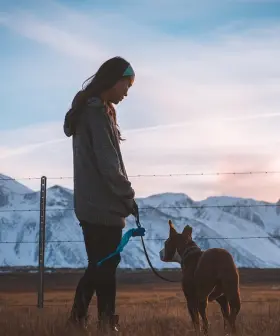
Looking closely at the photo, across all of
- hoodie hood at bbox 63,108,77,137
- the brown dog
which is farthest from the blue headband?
the brown dog

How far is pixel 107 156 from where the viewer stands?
5.57 metres

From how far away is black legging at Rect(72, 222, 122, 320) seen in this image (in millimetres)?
5691

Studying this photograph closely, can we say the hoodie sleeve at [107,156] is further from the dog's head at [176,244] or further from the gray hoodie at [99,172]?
the dog's head at [176,244]

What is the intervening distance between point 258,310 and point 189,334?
10.1ft

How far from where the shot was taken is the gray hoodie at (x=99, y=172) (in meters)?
5.58

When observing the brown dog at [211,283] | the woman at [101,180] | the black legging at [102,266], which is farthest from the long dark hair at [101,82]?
the brown dog at [211,283]

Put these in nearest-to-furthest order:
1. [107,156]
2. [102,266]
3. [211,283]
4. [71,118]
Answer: [107,156], [102,266], [71,118], [211,283]

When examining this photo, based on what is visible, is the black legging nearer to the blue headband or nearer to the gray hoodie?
the gray hoodie

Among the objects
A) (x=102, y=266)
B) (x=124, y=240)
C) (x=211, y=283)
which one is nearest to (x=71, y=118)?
(x=124, y=240)

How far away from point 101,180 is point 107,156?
195 mm

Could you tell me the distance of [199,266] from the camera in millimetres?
6887

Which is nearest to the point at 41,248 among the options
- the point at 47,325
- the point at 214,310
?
the point at 214,310

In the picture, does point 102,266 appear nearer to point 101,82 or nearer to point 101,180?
point 101,180

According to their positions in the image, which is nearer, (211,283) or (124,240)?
(124,240)
